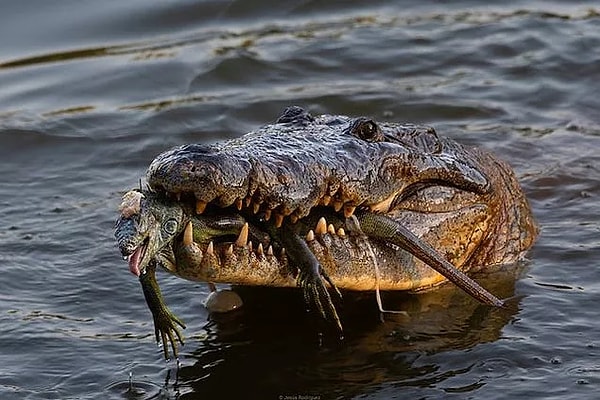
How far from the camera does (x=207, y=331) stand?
542 centimetres

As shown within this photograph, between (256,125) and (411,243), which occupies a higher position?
(411,243)

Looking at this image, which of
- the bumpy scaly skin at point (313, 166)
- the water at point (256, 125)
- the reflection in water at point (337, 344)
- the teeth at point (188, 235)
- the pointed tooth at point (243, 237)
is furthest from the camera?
the water at point (256, 125)

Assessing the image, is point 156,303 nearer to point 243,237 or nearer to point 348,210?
point 243,237

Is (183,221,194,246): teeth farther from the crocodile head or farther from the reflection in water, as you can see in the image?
the reflection in water

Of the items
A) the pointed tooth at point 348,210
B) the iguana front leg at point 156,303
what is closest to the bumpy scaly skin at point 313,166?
the pointed tooth at point 348,210

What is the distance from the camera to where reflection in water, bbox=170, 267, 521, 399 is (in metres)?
4.91

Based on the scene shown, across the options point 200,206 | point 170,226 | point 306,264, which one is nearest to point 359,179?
point 306,264

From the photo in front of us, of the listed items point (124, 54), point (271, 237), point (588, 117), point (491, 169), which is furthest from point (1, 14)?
→ point (271, 237)

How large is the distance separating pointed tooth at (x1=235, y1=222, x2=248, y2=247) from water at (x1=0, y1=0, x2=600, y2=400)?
24.2 inches

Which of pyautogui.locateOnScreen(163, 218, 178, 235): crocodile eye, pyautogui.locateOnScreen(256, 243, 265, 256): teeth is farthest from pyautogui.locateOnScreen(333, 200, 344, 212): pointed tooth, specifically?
pyautogui.locateOnScreen(163, 218, 178, 235): crocodile eye

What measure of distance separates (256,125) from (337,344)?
3605 millimetres

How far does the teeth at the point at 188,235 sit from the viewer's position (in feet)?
14.7

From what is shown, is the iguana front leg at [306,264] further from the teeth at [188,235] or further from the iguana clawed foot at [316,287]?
the teeth at [188,235]

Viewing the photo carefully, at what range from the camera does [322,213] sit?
5055mm
